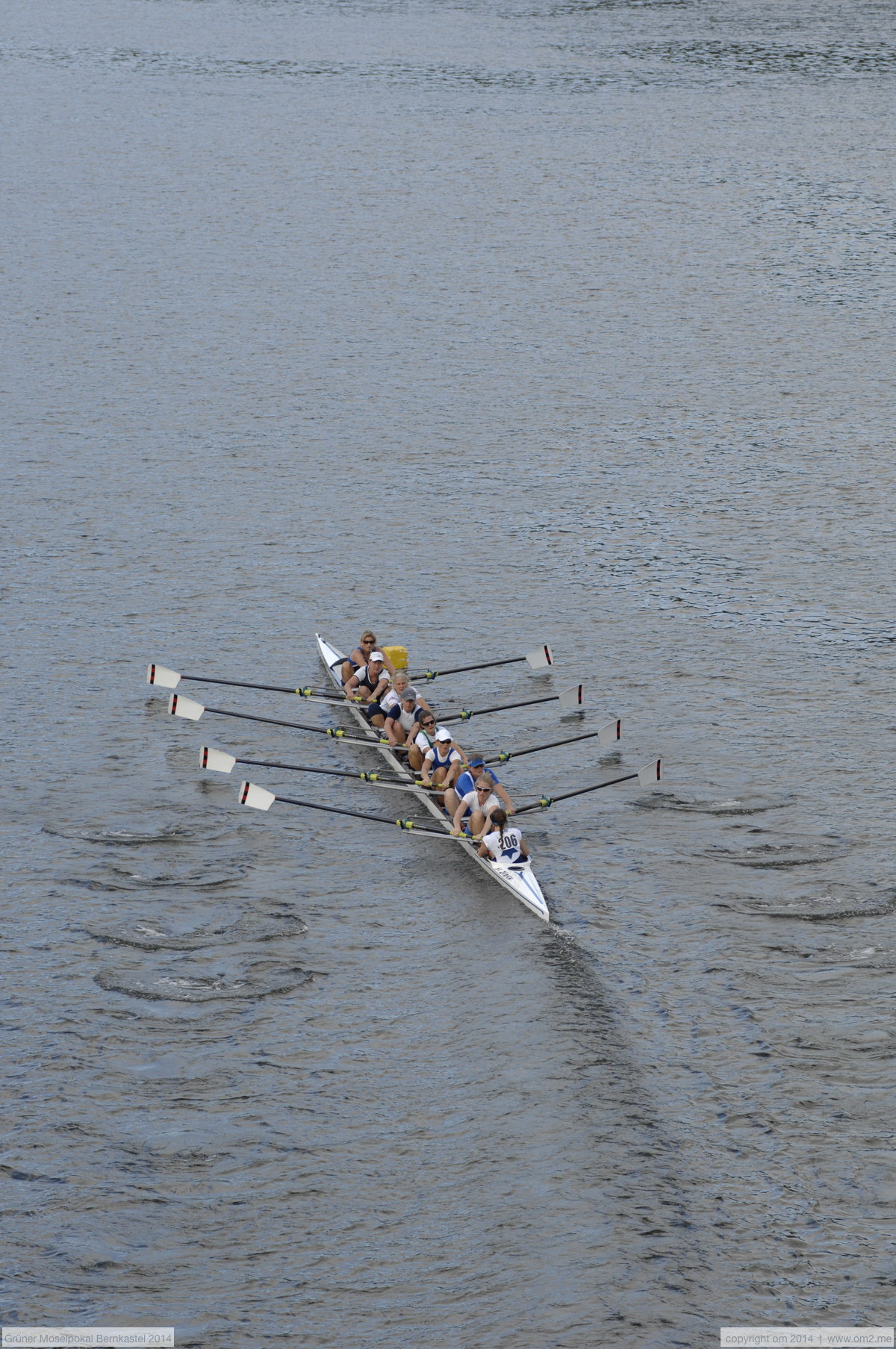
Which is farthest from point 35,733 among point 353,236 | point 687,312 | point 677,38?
point 677,38

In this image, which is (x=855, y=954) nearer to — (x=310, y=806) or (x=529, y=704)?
(x=529, y=704)

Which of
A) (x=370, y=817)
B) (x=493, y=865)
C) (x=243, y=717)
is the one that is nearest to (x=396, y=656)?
(x=243, y=717)

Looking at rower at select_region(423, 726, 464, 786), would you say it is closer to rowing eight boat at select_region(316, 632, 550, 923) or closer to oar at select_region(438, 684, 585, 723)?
rowing eight boat at select_region(316, 632, 550, 923)

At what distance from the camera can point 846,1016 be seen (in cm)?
2581

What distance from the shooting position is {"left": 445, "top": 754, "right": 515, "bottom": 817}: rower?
30531 mm

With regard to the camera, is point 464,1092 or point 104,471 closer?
point 464,1092

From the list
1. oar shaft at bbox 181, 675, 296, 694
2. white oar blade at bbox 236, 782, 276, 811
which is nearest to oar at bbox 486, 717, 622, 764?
white oar blade at bbox 236, 782, 276, 811

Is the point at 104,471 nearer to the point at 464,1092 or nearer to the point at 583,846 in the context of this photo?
the point at 583,846

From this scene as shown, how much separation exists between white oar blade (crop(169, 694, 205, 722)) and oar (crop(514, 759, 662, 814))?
25.2ft

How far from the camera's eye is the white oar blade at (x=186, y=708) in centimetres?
3450

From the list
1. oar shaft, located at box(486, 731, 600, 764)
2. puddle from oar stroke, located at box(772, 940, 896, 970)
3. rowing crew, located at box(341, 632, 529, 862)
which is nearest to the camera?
puddle from oar stroke, located at box(772, 940, 896, 970)

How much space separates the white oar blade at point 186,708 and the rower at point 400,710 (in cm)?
410

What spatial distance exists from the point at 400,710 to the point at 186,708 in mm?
4715

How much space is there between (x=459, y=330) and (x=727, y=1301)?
164 feet
